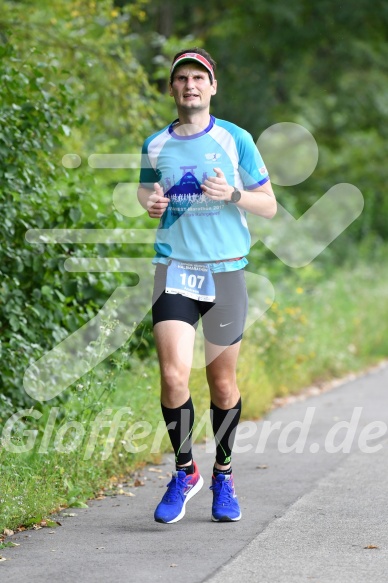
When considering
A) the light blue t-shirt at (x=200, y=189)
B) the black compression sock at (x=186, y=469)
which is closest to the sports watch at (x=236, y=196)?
the light blue t-shirt at (x=200, y=189)

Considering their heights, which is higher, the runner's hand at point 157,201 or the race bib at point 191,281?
the runner's hand at point 157,201

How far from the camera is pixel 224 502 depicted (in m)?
5.54

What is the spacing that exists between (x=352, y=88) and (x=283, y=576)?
64.0 ft

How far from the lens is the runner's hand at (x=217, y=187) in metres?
5.12

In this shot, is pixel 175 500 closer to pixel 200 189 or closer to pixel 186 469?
pixel 186 469

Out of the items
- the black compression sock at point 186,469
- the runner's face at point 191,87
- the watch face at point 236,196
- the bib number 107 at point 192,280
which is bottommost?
the black compression sock at point 186,469

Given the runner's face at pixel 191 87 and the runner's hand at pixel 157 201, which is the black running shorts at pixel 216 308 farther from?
the runner's face at pixel 191 87

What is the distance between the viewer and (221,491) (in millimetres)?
5543

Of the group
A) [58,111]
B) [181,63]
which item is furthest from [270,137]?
[181,63]

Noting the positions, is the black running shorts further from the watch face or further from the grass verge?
the grass verge

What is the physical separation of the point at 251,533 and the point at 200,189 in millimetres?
1670

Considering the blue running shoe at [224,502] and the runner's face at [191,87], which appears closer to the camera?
the runner's face at [191,87]

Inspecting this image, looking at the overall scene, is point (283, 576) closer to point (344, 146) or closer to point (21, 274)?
point (21, 274)

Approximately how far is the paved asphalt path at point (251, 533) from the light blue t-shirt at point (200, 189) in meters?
1.32
